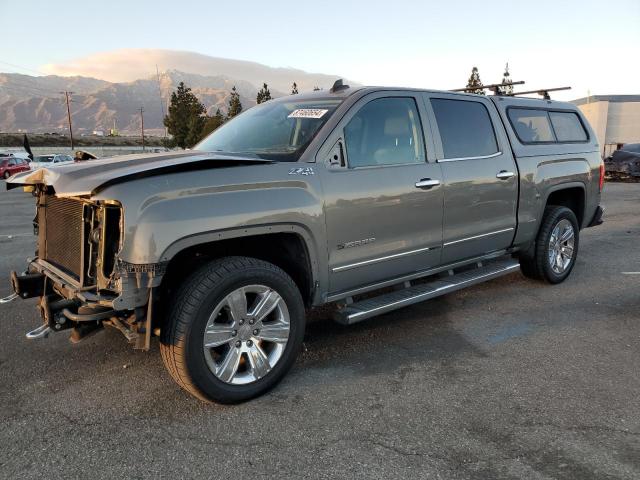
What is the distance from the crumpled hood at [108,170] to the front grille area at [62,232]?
0.59 ft

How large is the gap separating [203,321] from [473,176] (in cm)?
270

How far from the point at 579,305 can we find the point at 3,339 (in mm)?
5210

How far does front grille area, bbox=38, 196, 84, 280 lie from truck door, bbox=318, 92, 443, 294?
1567 mm

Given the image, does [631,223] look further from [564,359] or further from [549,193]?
[564,359]

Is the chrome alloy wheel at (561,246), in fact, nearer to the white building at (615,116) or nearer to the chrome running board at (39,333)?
the chrome running board at (39,333)

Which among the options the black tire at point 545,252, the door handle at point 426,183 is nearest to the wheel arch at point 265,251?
the door handle at point 426,183

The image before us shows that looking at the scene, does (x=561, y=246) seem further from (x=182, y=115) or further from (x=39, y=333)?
(x=182, y=115)

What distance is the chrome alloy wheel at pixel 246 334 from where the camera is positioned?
3102mm

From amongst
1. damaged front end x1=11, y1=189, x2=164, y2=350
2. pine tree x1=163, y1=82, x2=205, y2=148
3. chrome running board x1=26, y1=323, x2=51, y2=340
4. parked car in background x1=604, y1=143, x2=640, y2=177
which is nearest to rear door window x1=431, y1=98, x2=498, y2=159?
damaged front end x1=11, y1=189, x2=164, y2=350

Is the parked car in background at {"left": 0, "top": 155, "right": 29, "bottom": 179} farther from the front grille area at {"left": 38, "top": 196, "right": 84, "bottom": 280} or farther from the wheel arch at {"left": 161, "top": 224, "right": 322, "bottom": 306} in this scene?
the wheel arch at {"left": 161, "top": 224, "right": 322, "bottom": 306}

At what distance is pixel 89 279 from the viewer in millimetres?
3121

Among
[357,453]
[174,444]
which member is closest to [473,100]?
[357,453]

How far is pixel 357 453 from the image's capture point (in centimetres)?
269

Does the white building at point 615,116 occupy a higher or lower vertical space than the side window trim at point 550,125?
higher
